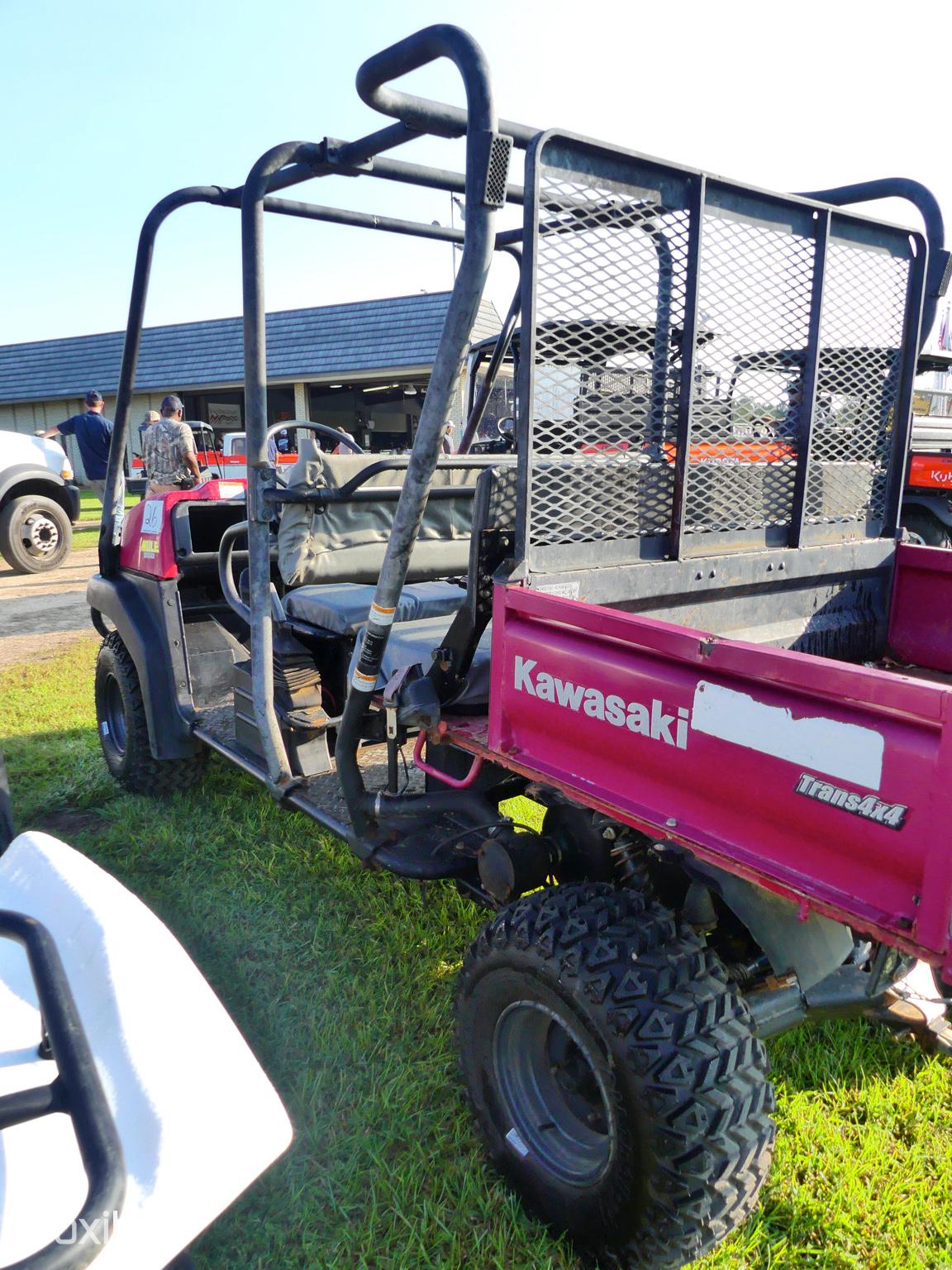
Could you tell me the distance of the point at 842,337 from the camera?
240cm

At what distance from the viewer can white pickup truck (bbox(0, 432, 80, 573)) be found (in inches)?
401

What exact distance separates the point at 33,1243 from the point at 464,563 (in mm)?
2793

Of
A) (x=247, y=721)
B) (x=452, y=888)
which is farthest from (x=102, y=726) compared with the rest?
(x=452, y=888)

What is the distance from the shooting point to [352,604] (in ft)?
9.50

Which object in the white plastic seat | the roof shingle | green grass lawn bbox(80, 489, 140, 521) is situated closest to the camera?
the white plastic seat

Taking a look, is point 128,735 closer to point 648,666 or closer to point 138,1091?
point 648,666

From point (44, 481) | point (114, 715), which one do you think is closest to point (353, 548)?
point (114, 715)

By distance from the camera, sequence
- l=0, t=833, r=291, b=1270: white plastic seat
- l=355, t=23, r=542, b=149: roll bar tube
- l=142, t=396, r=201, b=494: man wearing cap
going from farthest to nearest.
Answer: l=142, t=396, r=201, b=494: man wearing cap → l=355, t=23, r=542, b=149: roll bar tube → l=0, t=833, r=291, b=1270: white plastic seat

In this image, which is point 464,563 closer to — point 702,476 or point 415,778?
point 415,778

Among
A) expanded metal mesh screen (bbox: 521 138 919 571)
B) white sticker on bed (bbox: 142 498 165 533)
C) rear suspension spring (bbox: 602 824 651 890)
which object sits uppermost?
expanded metal mesh screen (bbox: 521 138 919 571)

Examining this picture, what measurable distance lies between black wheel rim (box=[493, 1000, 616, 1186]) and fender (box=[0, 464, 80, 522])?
998cm

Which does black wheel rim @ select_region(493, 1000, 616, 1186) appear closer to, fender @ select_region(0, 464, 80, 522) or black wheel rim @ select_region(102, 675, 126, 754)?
black wheel rim @ select_region(102, 675, 126, 754)

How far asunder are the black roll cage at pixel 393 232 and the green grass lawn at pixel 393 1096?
550mm

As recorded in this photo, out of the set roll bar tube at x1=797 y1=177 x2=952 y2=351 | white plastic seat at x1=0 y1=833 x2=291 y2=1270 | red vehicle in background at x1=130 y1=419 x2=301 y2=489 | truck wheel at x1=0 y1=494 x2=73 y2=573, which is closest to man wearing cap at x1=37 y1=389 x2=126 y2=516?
truck wheel at x1=0 y1=494 x2=73 y2=573
